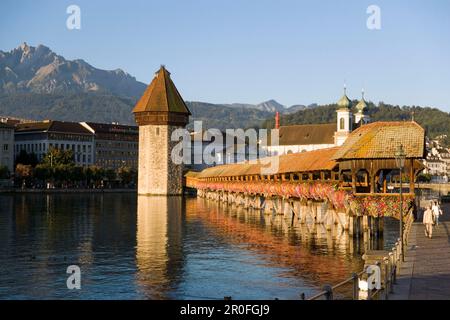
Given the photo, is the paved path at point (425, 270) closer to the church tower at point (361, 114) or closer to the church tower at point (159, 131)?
the church tower at point (159, 131)

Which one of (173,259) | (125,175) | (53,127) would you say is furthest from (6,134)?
(173,259)

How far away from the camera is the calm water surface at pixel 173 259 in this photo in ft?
76.8

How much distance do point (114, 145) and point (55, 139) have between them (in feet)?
67.2

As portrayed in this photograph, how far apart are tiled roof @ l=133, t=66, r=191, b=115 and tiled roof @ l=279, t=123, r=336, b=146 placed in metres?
62.1

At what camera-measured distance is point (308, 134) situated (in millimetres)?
178625

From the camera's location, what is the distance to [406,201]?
3534 centimetres

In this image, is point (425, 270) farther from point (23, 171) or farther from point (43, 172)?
point (23, 171)

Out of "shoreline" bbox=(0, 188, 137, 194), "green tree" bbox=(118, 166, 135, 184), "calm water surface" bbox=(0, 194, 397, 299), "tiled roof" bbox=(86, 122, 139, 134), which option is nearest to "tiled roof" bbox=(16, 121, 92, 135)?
"tiled roof" bbox=(86, 122, 139, 134)

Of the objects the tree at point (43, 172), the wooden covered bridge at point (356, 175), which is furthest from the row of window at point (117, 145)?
the wooden covered bridge at point (356, 175)

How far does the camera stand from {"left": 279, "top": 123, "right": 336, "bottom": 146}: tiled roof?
17400 centimetres

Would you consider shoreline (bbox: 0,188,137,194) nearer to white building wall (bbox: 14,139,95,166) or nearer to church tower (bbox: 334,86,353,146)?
white building wall (bbox: 14,139,95,166)
